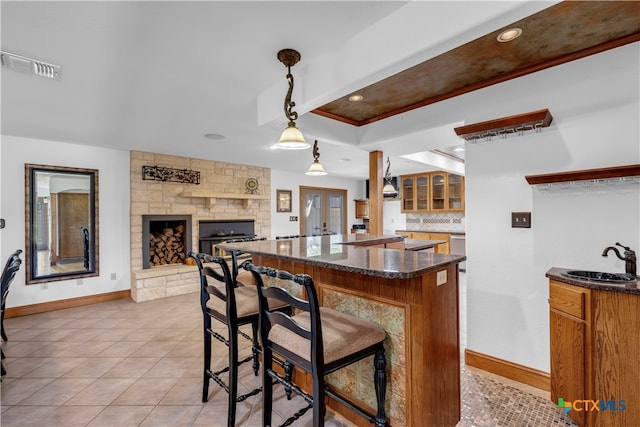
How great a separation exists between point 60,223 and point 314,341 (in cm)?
471

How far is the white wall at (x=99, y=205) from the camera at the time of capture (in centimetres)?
376

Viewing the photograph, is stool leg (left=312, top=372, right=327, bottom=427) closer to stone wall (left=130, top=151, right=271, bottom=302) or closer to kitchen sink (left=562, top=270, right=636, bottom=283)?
kitchen sink (left=562, top=270, right=636, bottom=283)

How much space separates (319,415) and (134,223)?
15.0 feet

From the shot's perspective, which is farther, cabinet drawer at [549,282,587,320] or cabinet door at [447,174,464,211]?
cabinet door at [447,174,464,211]

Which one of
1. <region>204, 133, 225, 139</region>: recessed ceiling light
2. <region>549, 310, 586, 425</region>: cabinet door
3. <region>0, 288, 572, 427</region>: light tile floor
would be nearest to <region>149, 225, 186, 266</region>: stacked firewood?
<region>0, 288, 572, 427</region>: light tile floor

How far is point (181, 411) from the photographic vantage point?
76.4 inches

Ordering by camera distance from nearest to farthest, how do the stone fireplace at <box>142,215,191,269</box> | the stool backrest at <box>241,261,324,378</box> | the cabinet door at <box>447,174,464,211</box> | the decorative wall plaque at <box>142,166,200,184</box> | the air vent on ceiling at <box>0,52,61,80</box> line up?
the stool backrest at <box>241,261,324,378</box> → the air vent on ceiling at <box>0,52,61,80</box> → the decorative wall plaque at <box>142,166,200,184</box> → the stone fireplace at <box>142,215,191,269</box> → the cabinet door at <box>447,174,464,211</box>

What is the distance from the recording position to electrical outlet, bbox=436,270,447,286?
5.06ft

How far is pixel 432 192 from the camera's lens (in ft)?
22.3

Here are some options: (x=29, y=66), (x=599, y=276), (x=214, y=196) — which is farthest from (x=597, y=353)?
(x=214, y=196)

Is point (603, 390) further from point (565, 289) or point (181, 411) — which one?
point (181, 411)

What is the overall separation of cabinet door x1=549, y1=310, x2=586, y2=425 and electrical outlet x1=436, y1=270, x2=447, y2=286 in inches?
32.4

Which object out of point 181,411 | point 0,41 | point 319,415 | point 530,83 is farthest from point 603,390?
point 0,41

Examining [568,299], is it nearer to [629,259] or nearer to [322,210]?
[629,259]
